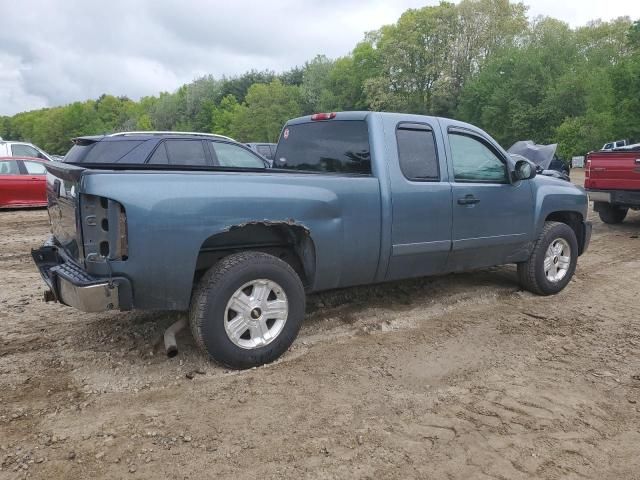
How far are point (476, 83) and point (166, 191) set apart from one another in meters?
53.8

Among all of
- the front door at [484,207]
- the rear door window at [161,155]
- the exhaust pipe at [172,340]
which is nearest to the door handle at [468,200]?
the front door at [484,207]

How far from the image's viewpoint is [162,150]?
29.3 feet

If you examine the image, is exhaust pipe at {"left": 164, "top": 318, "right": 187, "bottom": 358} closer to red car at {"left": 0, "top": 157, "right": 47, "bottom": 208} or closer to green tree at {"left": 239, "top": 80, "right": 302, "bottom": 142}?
red car at {"left": 0, "top": 157, "right": 47, "bottom": 208}

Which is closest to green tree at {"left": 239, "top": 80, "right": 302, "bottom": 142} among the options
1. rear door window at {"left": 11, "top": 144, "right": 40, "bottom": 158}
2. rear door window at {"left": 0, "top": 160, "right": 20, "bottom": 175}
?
rear door window at {"left": 11, "top": 144, "right": 40, "bottom": 158}

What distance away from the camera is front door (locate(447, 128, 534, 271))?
16.2 feet

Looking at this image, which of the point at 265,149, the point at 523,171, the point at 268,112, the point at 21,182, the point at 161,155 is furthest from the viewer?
the point at 268,112

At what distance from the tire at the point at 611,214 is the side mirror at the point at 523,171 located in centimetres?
655

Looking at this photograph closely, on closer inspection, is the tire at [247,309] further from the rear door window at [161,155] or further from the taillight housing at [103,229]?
the rear door window at [161,155]

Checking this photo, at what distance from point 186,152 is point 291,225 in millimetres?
5852

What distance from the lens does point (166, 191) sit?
3336 millimetres

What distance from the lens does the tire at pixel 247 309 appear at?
11.7 ft

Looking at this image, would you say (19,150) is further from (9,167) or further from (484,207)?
(484,207)

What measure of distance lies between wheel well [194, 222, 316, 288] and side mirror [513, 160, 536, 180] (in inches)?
97.9

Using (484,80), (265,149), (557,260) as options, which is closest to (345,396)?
(557,260)
